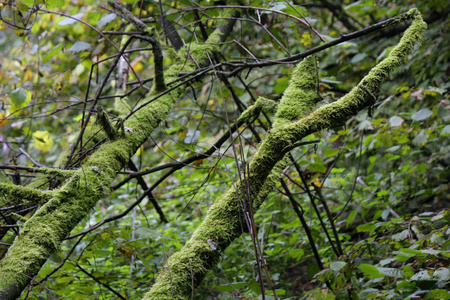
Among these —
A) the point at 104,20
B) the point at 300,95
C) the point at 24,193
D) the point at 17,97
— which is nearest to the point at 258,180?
the point at 300,95

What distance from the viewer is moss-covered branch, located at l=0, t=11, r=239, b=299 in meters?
1.14

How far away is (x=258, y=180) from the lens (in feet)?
4.30

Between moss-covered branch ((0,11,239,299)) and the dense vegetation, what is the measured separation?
0.21 feet

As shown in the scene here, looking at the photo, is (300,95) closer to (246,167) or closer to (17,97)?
(246,167)

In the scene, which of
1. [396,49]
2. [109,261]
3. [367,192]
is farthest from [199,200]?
[396,49]

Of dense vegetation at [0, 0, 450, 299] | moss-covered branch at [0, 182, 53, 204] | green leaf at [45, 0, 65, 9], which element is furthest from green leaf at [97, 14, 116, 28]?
moss-covered branch at [0, 182, 53, 204]

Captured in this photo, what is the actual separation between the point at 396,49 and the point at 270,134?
0.63m

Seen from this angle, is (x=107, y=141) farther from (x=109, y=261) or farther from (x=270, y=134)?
(x=109, y=261)

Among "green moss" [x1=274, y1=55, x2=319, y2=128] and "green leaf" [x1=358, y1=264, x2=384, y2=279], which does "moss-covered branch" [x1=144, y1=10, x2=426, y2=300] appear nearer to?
"green moss" [x1=274, y1=55, x2=319, y2=128]

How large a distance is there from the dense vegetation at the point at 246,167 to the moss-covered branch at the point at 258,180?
0.06 meters

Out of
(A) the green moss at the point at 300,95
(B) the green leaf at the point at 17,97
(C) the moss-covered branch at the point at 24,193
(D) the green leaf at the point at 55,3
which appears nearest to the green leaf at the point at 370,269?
(A) the green moss at the point at 300,95

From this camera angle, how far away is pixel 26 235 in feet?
4.01

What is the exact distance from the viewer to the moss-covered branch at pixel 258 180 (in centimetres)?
120

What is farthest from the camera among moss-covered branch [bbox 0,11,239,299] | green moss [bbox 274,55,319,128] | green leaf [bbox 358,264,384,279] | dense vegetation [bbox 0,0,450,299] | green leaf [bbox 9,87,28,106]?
green leaf [bbox 9,87,28,106]
